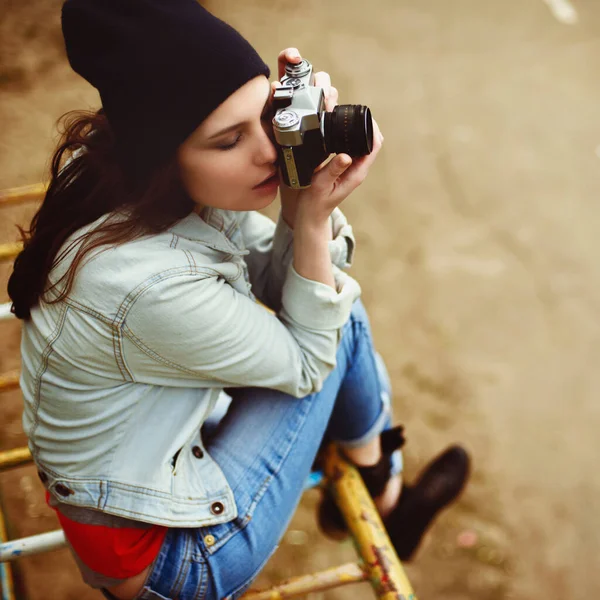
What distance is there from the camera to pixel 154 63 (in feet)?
2.64

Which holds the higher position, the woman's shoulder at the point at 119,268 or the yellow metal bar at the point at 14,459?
the woman's shoulder at the point at 119,268

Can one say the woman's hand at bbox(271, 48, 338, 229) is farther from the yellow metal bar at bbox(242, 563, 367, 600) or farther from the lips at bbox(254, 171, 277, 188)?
the yellow metal bar at bbox(242, 563, 367, 600)

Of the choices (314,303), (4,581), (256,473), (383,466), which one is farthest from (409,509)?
(4,581)

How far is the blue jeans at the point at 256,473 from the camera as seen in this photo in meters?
0.96

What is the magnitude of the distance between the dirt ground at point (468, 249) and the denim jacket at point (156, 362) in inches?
30.4

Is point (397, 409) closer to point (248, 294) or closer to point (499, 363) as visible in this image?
point (499, 363)

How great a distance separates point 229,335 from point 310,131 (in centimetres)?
29

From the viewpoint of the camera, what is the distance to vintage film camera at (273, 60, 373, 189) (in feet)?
2.96

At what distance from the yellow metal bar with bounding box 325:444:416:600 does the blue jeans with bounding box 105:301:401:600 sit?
102 millimetres

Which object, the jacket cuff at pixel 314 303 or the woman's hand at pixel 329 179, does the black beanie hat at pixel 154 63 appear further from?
the jacket cuff at pixel 314 303

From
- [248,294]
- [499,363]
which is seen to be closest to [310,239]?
[248,294]

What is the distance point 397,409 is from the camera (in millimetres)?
1880

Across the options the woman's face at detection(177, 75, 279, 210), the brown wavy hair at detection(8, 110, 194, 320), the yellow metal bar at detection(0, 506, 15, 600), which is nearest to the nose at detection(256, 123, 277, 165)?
the woman's face at detection(177, 75, 279, 210)

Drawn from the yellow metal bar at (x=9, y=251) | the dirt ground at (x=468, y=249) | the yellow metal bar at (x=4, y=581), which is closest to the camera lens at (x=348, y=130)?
the yellow metal bar at (x=9, y=251)
